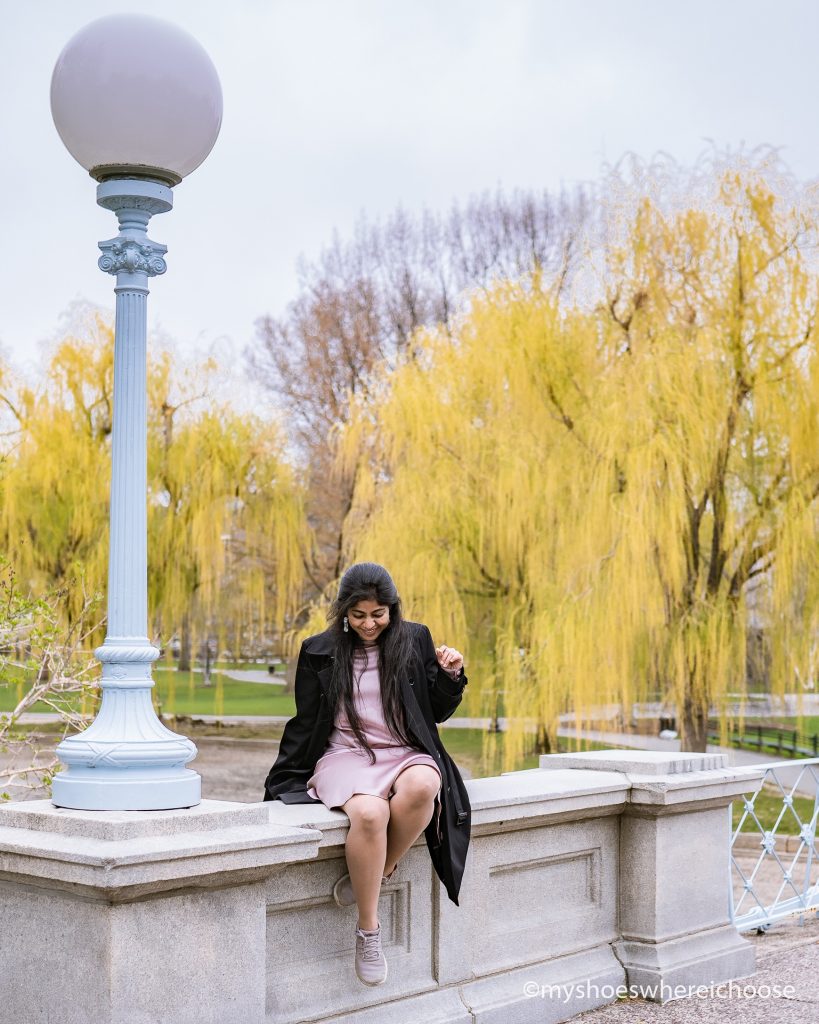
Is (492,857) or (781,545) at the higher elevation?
(781,545)

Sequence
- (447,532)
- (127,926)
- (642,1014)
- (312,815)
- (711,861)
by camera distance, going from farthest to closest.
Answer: (447,532), (711,861), (642,1014), (312,815), (127,926)

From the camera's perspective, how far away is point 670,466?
49.0ft

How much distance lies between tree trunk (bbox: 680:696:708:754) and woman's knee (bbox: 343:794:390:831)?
37.9 ft

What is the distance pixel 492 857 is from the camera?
5.03 meters

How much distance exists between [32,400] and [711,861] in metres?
18.6

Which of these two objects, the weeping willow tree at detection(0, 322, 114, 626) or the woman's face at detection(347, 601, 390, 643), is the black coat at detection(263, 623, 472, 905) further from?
the weeping willow tree at detection(0, 322, 114, 626)

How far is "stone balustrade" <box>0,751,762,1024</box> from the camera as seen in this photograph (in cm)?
354

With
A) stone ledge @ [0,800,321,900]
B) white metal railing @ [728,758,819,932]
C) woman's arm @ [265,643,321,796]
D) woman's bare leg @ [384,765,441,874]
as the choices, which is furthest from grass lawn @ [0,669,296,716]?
stone ledge @ [0,800,321,900]

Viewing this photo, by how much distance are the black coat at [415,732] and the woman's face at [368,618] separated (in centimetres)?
12

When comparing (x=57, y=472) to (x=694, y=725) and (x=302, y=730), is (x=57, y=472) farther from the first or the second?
(x=302, y=730)

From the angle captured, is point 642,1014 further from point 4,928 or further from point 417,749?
point 4,928

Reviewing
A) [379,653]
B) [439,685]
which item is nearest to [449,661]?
[439,685]

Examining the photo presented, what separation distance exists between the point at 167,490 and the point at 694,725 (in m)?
11.4

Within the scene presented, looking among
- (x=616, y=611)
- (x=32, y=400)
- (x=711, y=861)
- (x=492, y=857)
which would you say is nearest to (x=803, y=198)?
(x=616, y=611)
